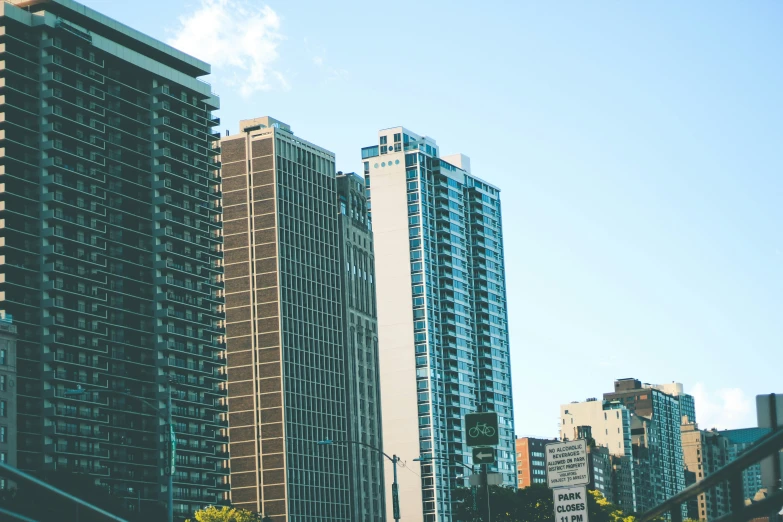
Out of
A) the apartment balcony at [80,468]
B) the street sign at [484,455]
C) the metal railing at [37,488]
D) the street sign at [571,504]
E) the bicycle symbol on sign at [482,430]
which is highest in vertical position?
the apartment balcony at [80,468]

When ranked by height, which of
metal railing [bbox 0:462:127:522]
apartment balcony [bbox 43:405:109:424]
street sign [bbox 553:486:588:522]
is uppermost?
apartment balcony [bbox 43:405:109:424]

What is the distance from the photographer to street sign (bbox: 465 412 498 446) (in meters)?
25.4

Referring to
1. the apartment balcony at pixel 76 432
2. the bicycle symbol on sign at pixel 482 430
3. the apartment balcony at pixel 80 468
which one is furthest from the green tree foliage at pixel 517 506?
the bicycle symbol on sign at pixel 482 430

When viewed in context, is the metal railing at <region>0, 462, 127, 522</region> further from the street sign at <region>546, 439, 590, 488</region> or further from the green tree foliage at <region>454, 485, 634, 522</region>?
the green tree foliage at <region>454, 485, 634, 522</region>

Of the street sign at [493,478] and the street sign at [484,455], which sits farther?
the street sign at [493,478]

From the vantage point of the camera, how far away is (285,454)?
172 metres

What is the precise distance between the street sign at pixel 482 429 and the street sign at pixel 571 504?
5.36m

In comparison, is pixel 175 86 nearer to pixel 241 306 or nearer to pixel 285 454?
pixel 241 306

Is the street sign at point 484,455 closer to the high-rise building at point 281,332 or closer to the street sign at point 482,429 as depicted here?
the street sign at point 482,429

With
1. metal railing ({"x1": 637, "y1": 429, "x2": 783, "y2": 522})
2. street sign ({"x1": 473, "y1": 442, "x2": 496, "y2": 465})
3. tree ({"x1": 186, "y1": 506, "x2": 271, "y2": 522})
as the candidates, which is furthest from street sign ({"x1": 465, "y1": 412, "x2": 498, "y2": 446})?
tree ({"x1": 186, "y1": 506, "x2": 271, "y2": 522})

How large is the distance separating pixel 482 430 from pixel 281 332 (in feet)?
500

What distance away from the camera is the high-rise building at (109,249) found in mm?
128750

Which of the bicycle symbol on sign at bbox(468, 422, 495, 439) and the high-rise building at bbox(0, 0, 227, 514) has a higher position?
the high-rise building at bbox(0, 0, 227, 514)

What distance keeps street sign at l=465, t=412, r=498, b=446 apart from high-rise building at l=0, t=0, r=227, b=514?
101m
